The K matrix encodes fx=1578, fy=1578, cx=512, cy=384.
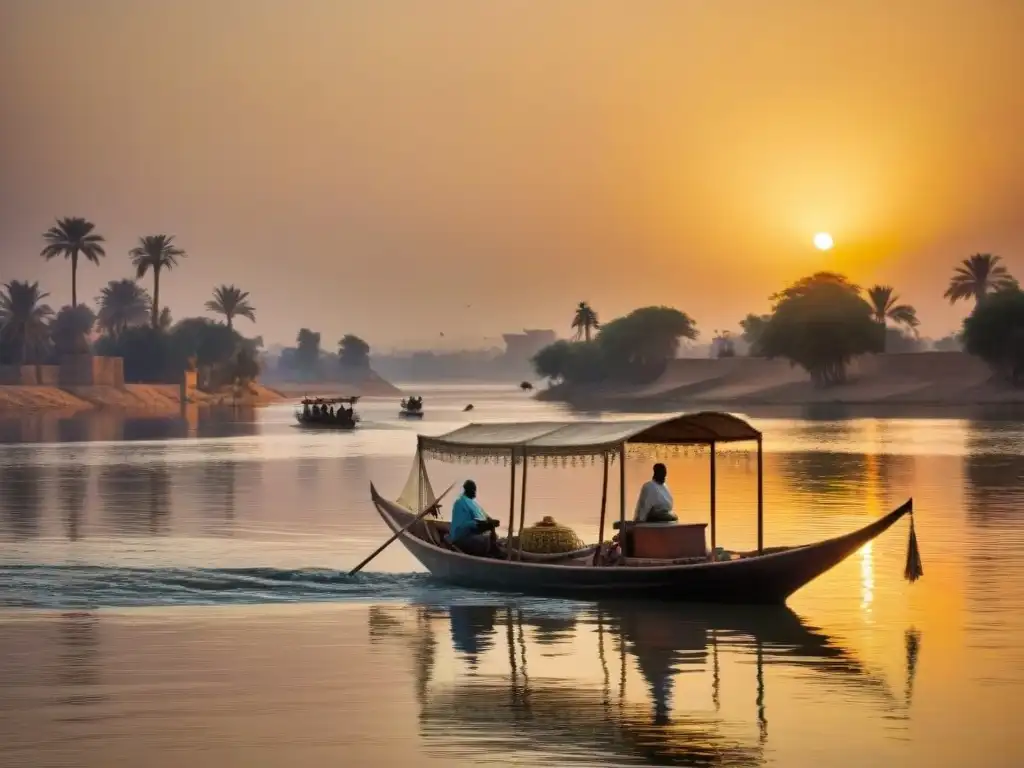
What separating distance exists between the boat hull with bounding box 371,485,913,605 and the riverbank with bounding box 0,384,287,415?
129132 millimetres

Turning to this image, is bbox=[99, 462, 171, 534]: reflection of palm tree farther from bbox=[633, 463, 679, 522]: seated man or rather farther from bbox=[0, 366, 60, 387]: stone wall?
bbox=[0, 366, 60, 387]: stone wall

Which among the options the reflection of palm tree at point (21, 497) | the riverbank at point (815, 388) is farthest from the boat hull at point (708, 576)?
the riverbank at point (815, 388)

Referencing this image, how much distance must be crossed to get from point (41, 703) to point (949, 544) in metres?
20.2

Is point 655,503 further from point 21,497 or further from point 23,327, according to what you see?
point 23,327

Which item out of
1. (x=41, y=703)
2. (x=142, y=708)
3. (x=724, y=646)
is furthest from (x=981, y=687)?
(x=41, y=703)

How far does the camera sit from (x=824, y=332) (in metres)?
142

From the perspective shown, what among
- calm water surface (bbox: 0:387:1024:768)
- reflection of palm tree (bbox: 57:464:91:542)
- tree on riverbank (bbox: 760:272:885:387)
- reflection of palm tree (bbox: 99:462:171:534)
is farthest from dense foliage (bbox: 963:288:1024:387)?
calm water surface (bbox: 0:387:1024:768)

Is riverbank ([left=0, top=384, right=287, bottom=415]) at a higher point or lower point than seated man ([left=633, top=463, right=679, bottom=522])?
higher

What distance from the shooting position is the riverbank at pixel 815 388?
135 meters

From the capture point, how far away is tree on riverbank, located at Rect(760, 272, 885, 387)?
142 meters

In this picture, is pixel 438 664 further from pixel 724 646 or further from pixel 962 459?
pixel 962 459

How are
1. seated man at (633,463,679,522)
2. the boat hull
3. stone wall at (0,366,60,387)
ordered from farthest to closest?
1. stone wall at (0,366,60,387)
2. seated man at (633,463,679,522)
3. the boat hull

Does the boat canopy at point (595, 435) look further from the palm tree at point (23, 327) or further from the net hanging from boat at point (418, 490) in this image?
the palm tree at point (23, 327)

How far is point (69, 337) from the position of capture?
162000mm
